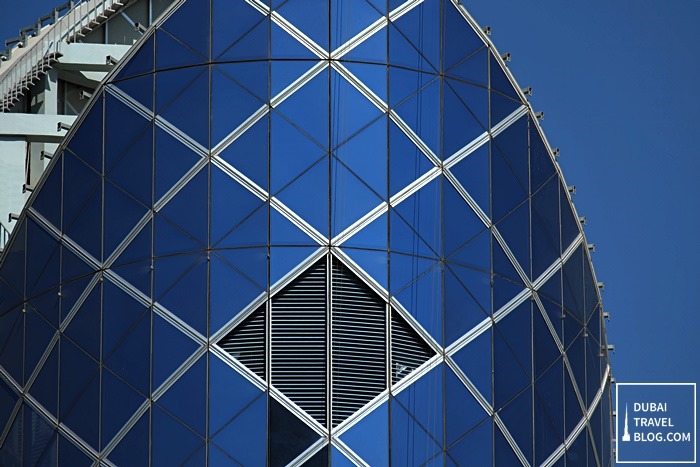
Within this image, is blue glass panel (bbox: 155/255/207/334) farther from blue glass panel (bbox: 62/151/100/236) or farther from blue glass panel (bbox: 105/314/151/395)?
blue glass panel (bbox: 62/151/100/236)

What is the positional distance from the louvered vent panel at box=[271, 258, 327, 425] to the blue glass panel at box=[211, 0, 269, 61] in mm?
5094

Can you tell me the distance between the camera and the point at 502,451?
52062 mm

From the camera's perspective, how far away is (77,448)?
5212 cm

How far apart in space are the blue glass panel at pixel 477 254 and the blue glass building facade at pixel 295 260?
0.22 ft

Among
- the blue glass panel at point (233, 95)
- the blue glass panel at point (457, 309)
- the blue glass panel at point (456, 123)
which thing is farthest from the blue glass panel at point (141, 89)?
the blue glass panel at point (457, 309)

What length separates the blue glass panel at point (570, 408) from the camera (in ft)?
181

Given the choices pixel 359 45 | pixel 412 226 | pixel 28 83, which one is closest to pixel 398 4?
pixel 359 45

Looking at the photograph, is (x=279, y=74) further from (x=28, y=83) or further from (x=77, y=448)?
(x=28, y=83)

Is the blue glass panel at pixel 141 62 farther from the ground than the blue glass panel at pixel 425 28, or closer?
closer

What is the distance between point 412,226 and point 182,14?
688 centimetres

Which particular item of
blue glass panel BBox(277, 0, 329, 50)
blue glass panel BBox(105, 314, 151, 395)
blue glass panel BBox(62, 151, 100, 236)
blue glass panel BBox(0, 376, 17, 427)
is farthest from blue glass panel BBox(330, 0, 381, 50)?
blue glass panel BBox(0, 376, 17, 427)

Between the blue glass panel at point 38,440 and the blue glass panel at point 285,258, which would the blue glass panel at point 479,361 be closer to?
the blue glass panel at point 285,258

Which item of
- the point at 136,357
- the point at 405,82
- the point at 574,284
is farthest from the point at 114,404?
the point at 574,284

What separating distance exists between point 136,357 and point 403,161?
6.78 metres
